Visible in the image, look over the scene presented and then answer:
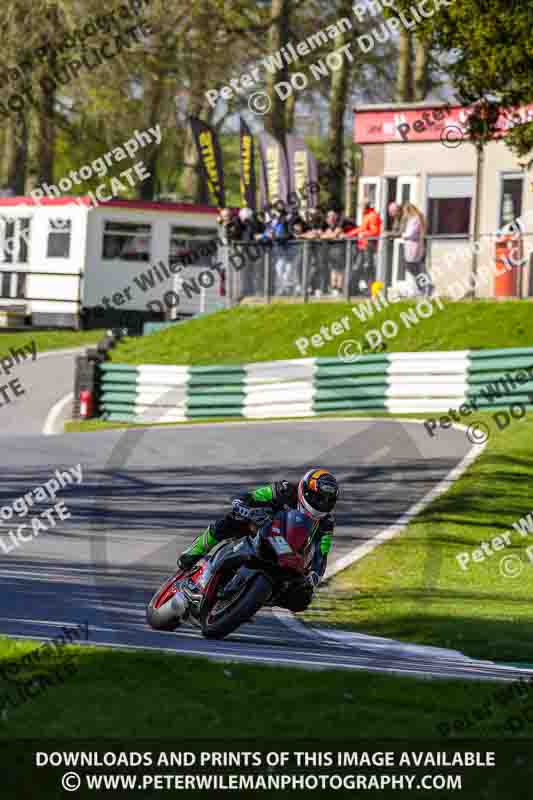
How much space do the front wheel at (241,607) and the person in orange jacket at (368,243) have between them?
57.2ft

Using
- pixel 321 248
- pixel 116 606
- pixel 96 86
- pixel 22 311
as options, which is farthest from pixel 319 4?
pixel 116 606

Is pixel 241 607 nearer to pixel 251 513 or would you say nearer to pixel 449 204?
pixel 251 513

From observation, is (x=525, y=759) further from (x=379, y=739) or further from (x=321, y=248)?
(x=321, y=248)

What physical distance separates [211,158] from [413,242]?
1135cm

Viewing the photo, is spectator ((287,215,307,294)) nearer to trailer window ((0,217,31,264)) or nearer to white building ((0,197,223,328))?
white building ((0,197,223,328))

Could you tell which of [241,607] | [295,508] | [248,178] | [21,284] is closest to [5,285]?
[21,284]

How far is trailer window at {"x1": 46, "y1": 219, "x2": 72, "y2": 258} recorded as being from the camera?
40.8 m

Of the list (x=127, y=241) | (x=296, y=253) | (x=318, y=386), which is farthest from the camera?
(x=127, y=241)

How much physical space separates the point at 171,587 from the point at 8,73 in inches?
1374

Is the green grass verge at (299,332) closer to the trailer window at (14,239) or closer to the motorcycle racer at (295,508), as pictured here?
the trailer window at (14,239)

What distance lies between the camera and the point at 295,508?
10.3 meters

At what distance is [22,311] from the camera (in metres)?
40.3

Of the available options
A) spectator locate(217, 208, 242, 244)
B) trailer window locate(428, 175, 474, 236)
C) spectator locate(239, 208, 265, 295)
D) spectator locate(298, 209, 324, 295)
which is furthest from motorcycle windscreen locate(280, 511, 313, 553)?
trailer window locate(428, 175, 474, 236)

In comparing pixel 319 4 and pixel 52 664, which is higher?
pixel 319 4
